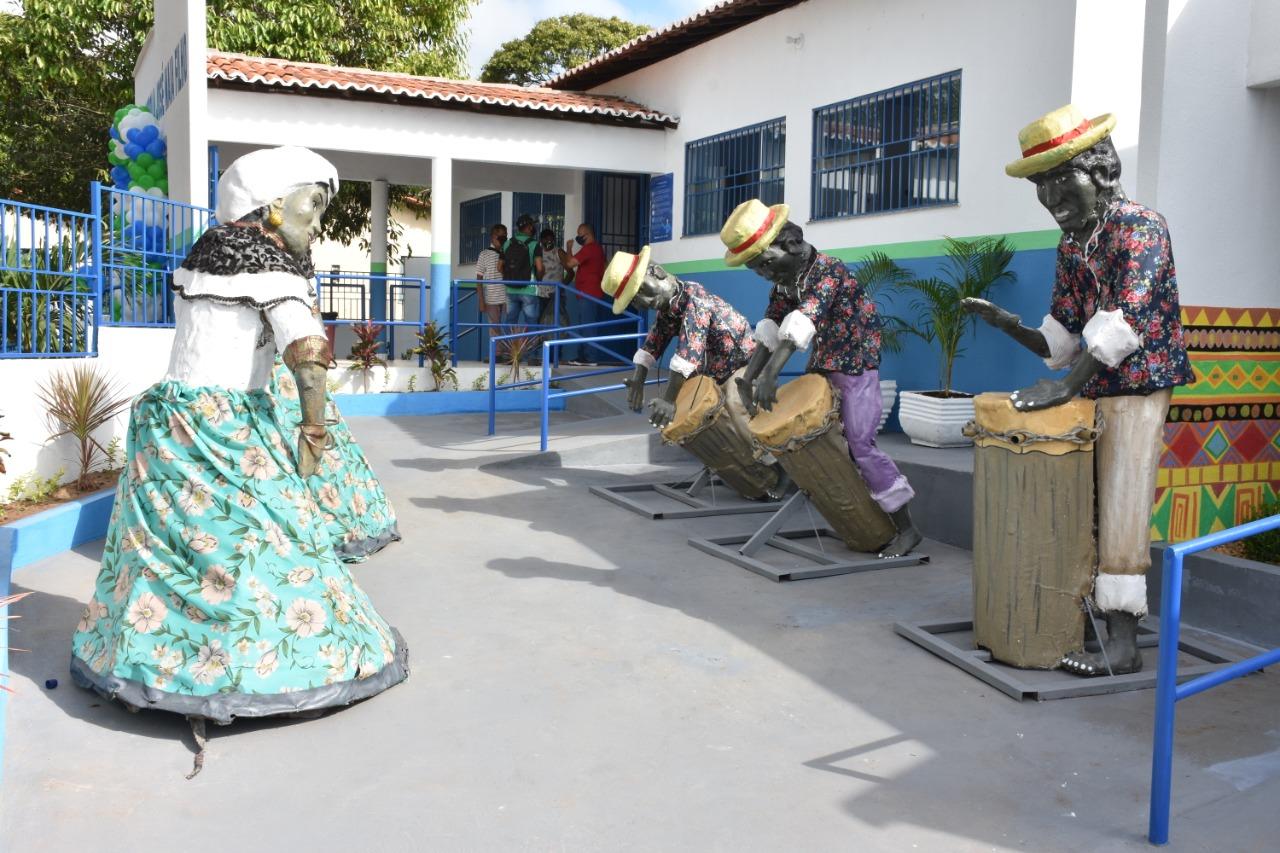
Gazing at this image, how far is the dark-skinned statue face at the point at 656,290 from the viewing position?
273 inches

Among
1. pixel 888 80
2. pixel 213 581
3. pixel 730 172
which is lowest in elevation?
pixel 213 581

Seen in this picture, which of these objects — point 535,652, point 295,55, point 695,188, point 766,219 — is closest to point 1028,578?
point 535,652

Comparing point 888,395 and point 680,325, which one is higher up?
point 680,325

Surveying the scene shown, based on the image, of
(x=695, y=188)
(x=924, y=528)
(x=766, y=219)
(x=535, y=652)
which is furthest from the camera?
(x=695, y=188)

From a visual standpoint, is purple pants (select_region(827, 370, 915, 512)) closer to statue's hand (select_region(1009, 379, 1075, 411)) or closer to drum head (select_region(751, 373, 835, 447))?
drum head (select_region(751, 373, 835, 447))

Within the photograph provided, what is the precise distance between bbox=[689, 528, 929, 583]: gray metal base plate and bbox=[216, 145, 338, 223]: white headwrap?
2.95 meters

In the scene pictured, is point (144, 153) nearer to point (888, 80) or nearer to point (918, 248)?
point (888, 80)

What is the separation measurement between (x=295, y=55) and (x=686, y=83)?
22.2 feet

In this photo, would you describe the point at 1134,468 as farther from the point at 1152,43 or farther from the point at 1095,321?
the point at 1152,43

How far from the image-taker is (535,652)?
167 inches

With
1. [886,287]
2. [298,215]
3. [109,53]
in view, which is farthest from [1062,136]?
[109,53]

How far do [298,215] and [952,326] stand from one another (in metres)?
5.58

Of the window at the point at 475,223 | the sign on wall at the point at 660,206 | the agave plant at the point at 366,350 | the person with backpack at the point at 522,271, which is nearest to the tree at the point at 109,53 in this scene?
the window at the point at 475,223

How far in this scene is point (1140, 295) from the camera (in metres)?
3.69
